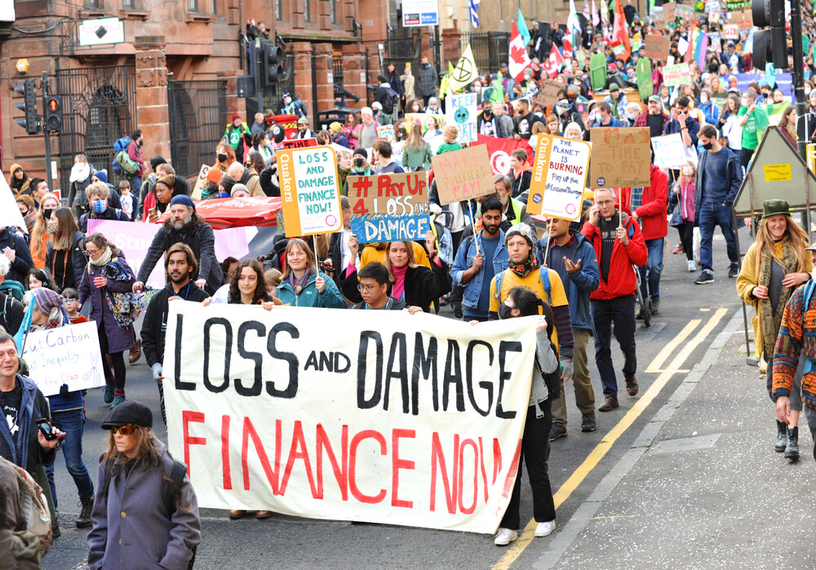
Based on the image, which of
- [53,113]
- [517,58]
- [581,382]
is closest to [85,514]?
[581,382]

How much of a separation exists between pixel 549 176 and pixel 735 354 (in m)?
3.11

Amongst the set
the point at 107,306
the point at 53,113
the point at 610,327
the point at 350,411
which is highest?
the point at 53,113

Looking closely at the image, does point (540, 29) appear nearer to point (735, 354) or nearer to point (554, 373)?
point (735, 354)

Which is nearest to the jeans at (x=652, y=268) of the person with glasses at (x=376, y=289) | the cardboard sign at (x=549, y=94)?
the person with glasses at (x=376, y=289)

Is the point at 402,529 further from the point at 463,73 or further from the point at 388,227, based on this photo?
the point at 463,73

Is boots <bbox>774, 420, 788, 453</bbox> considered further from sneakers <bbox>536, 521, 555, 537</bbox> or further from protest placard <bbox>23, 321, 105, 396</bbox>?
protest placard <bbox>23, 321, 105, 396</bbox>

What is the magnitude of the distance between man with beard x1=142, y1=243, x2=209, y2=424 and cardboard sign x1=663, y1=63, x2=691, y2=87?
2007 cm

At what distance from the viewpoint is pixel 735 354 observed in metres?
11.9

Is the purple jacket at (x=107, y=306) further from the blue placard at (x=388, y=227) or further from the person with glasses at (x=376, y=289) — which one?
the person with glasses at (x=376, y=289)

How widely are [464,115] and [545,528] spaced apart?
1540cm

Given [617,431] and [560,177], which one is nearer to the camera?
[617,431]

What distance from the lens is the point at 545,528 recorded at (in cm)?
744

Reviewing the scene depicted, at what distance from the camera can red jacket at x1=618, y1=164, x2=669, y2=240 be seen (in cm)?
1359

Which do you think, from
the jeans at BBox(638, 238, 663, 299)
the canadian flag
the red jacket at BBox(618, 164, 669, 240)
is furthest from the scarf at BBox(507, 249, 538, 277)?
the canadian flag
